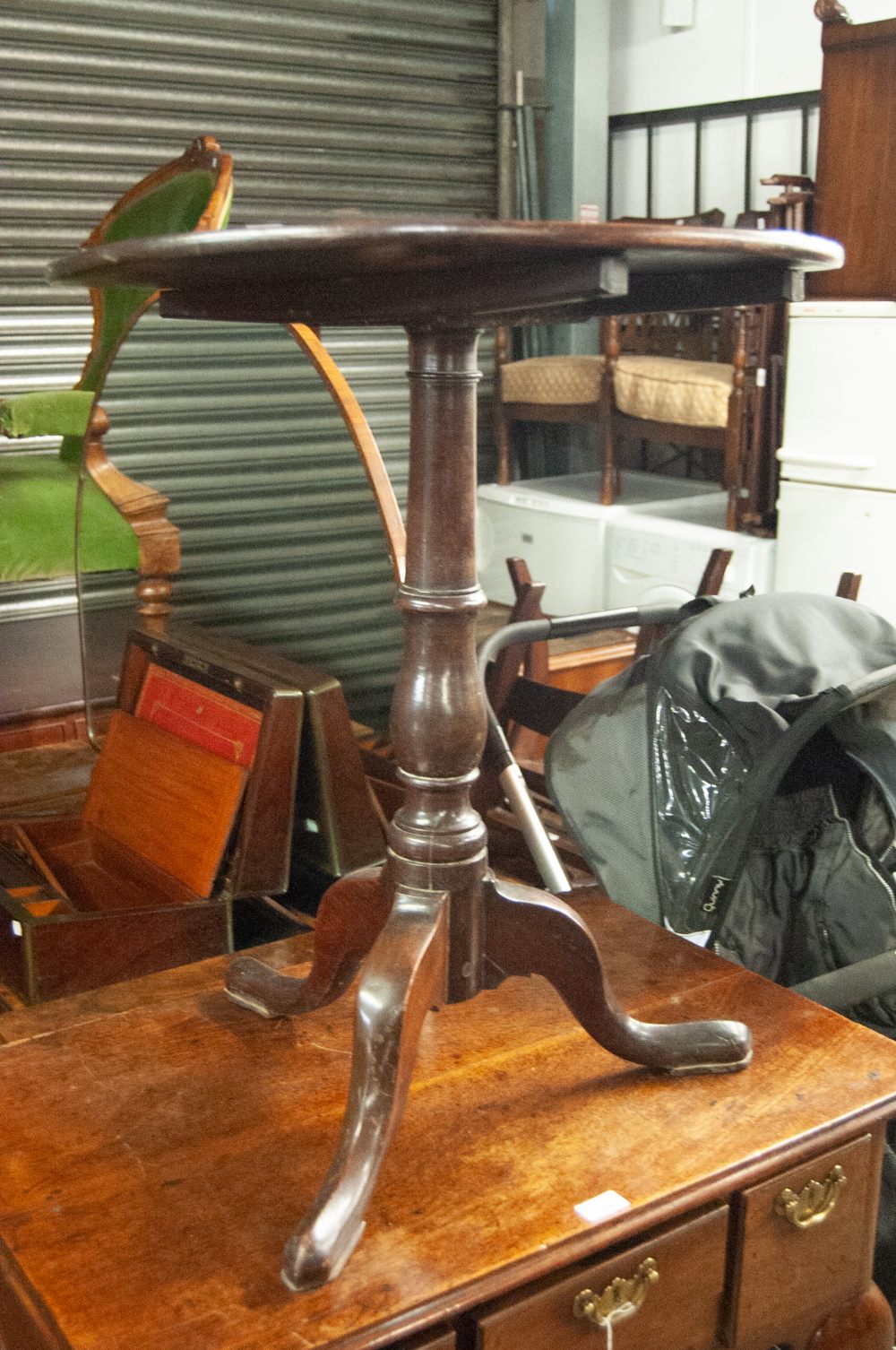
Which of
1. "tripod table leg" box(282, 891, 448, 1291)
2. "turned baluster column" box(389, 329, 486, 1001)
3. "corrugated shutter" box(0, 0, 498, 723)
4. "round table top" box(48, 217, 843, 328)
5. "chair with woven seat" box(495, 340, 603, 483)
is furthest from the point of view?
"chair with woven seat" box(495, 340, 603, 483)

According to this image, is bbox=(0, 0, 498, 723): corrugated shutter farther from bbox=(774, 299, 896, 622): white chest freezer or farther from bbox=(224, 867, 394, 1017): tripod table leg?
bbox=(774, 299, 896, 622): white chest freezer

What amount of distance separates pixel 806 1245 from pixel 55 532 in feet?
5.52

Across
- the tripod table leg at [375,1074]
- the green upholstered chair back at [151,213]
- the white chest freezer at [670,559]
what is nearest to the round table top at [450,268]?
the tripod table leg at [375,1074]

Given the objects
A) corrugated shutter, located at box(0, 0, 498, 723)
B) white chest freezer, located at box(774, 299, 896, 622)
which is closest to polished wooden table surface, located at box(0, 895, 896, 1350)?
corrugated shutter, located at box(0, 0, 498, 723)

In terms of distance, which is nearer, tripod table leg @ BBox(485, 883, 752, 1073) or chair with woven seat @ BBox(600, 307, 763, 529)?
tripod table leg @ BBox(485, 883, 752, 1073)

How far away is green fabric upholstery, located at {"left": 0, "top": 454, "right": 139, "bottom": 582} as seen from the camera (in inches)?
85.0

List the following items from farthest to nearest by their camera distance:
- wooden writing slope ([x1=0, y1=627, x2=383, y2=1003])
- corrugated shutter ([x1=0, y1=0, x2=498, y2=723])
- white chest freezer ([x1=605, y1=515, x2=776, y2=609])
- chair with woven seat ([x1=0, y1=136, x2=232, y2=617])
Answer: white chest freezer ([x1=605, y1=515, x2=776, y2=609]), chair with woven seat ([x1=0, y1=136, x2=232, y2=617]), corrugated shutter ([x1=0, y1=0, x2=498, y2=723]), wooden writing slope ([x1=0, y1=627, x2=383, y2=1003])

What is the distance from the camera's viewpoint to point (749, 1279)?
109 centimetres

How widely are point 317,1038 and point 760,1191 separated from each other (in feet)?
1.40

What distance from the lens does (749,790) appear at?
1416 mm

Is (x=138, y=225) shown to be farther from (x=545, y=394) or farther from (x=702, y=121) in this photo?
(x=702, y=121)

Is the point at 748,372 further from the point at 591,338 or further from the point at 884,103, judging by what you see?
the point at 591,338

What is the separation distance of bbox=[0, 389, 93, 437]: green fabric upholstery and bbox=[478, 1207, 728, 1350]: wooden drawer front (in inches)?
70.2

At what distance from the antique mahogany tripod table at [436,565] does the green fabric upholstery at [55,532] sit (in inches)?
42.0
